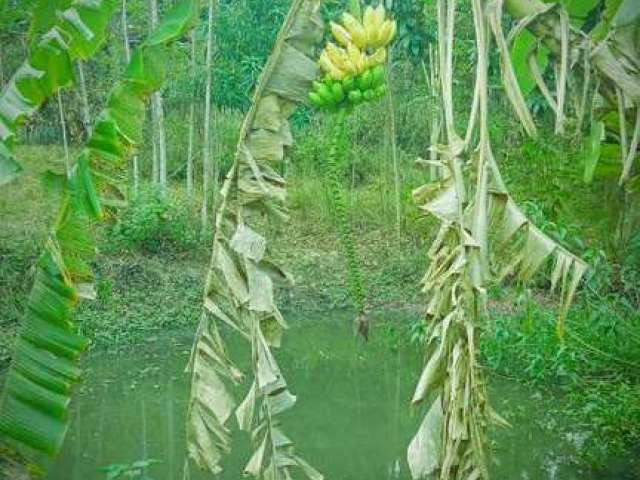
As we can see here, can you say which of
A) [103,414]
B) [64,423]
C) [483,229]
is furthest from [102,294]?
[483,229]

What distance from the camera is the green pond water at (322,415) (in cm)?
411

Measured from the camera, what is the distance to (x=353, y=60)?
1.88 meters

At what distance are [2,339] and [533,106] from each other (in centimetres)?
380

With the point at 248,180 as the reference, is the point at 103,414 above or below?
below

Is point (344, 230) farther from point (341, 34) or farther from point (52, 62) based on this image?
point (52, 62)

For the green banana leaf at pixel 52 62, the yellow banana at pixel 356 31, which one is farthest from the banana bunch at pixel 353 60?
the green banana leaf at pixel 52 62

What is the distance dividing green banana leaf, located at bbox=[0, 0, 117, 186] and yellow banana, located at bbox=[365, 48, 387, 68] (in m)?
1.00

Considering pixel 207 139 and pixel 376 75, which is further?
pixel 207 139

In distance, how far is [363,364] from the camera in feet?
18.5

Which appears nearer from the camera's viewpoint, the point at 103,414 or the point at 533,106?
the point at 103,414

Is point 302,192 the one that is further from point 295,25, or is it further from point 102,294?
point 295,25

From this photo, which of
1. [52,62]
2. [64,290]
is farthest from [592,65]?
[52,62]

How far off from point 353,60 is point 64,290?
945 millimetres

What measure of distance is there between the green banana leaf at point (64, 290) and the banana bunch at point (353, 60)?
48 cm
